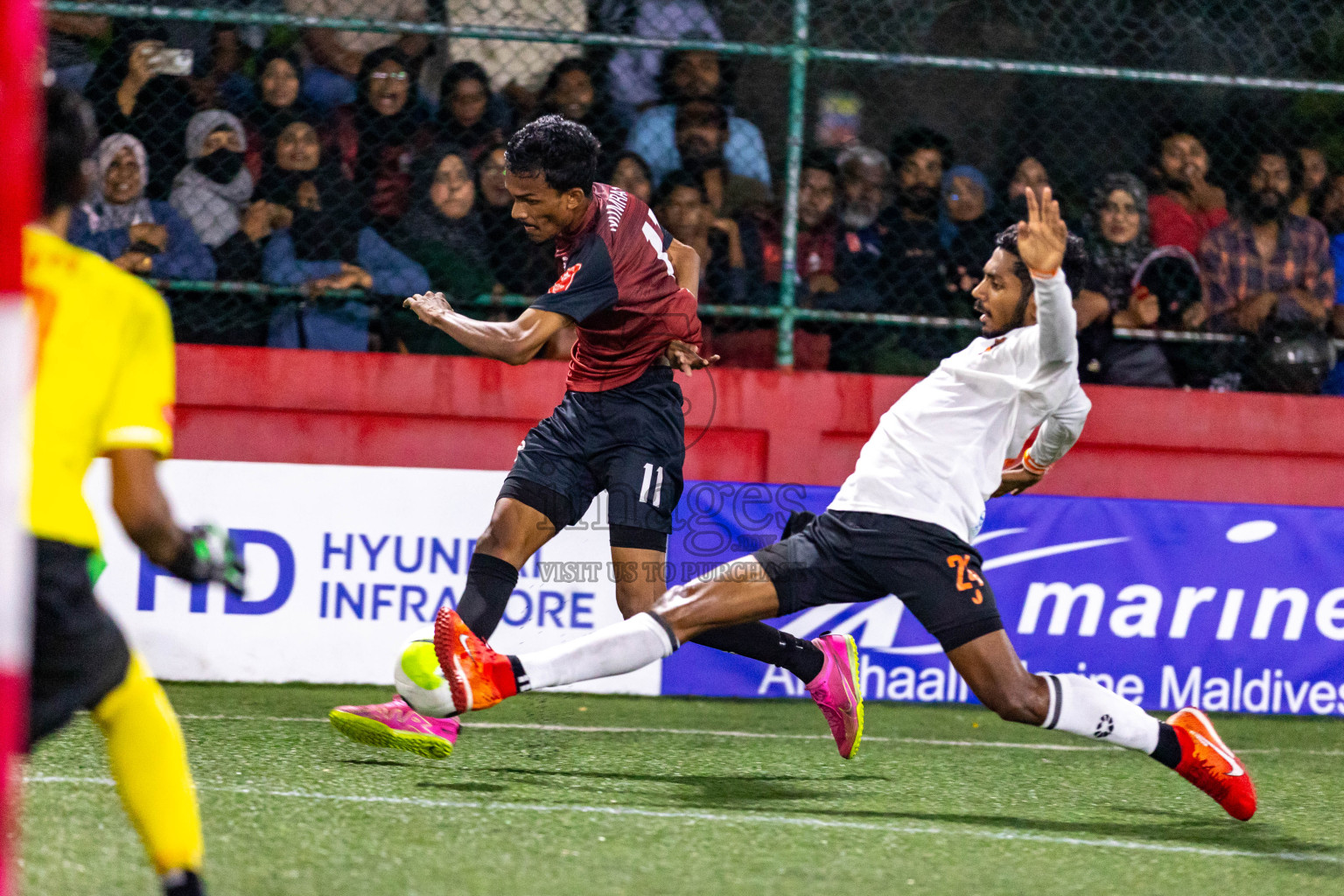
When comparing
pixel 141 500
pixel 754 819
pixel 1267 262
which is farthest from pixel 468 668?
pixel 1267 262

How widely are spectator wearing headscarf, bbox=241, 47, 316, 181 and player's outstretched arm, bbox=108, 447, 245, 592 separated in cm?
474

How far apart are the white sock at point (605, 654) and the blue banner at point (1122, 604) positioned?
6.99 ft

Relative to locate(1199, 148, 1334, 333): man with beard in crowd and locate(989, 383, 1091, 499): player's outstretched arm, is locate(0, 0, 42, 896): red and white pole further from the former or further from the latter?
locate(1199, 148, 1334, 333): man with beard in crowd

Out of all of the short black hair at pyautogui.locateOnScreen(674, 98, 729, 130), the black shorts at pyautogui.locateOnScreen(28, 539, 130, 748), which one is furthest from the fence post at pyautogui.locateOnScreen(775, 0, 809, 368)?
the black shorts at pyautogui.locateOnScreen(28, 539, 130, 748)

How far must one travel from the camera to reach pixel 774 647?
4.82 meters

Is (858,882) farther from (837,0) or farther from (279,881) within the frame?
(837,0)

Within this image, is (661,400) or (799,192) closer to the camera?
(661,400)

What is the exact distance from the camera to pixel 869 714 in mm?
6047

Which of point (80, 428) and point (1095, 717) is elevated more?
point (80, 428)

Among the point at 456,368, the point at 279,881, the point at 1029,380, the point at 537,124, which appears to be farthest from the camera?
the point at 456,368

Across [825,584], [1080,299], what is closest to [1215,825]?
[825,584]

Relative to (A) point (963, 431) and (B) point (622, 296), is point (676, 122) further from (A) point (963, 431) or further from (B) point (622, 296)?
(A) point (963, 431)

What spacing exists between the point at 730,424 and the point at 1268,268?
2.83 meters

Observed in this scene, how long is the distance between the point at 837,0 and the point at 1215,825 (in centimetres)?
472
